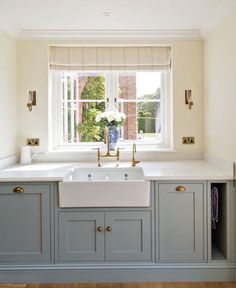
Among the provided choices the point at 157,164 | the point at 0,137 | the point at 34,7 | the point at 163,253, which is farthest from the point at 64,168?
the point at 34,7

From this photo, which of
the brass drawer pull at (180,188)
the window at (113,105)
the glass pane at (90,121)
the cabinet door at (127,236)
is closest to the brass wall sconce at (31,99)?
the window at (113,105)

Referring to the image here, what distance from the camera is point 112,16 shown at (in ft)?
10.2

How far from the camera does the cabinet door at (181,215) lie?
9.13 feet

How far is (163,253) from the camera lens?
2803 millimetres

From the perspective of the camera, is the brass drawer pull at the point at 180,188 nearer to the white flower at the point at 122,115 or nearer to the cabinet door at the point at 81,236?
the cabinet door at the point at 81,236

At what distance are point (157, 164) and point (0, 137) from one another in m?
1.54

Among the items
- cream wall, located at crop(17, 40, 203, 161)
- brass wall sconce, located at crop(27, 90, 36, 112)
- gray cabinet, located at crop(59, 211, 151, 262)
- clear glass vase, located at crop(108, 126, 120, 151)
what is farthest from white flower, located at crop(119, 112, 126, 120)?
gray cabinet, located at crop(59, 211, 151, 262)

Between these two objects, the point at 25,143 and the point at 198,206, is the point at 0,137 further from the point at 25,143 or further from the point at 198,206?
the point at 198,206

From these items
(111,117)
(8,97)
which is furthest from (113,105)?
(8,97)

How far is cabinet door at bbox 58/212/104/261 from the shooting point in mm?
2773

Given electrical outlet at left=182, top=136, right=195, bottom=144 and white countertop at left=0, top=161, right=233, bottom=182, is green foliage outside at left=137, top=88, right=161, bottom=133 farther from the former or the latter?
white countertop at left=0, top=161, right=233, bottom=182

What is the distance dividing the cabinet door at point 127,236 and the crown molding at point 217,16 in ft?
5.83

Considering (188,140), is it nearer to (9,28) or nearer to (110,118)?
(110,118)

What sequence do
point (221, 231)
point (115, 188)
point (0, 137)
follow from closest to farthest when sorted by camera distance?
point (115, 188)
point (221, 231)
point (0, 137)
